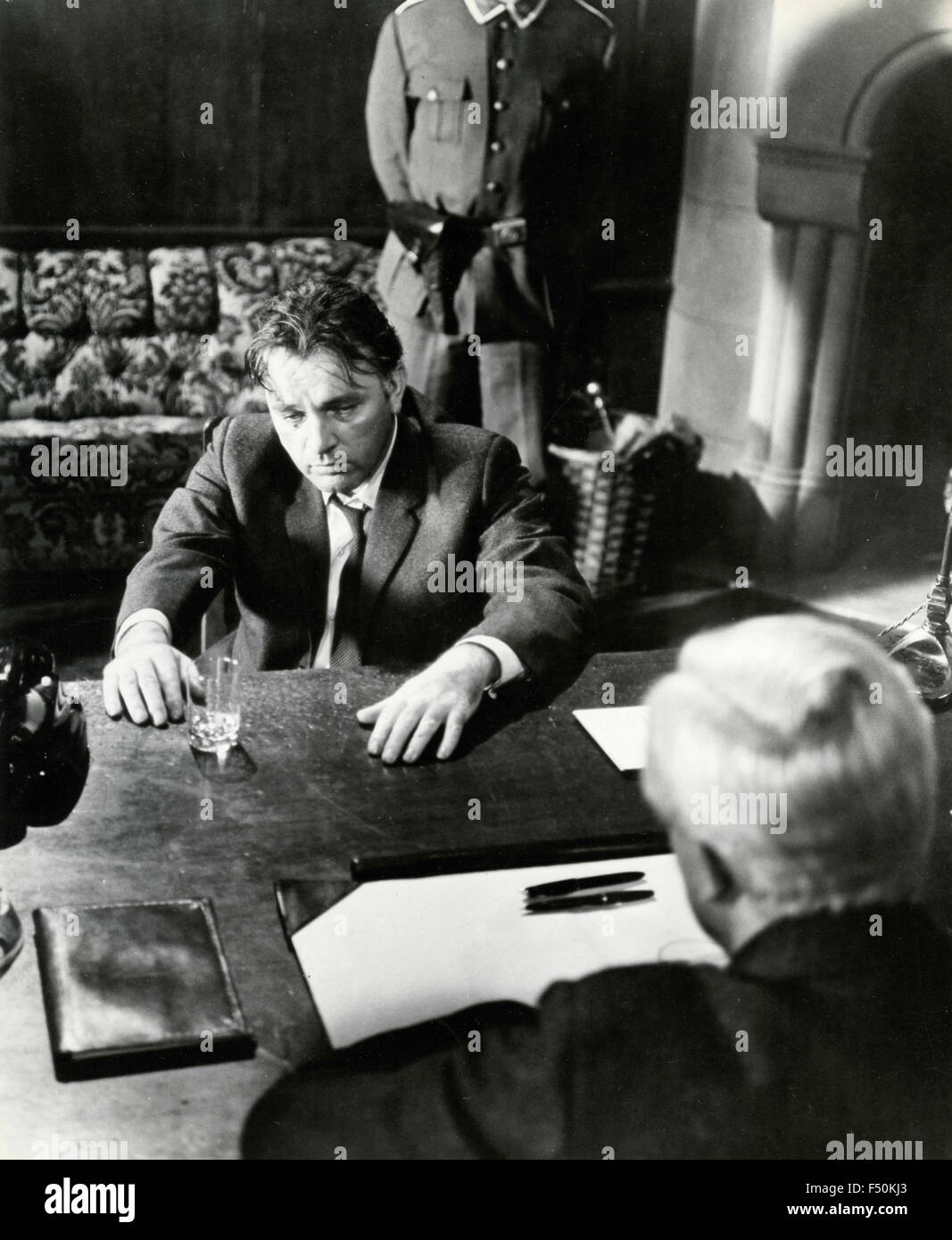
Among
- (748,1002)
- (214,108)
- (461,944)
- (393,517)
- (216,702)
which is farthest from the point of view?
(214,108)

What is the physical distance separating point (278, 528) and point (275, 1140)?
4.40 ft

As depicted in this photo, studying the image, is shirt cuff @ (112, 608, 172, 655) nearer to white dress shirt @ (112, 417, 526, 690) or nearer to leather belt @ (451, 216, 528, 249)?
white dress shirt @ (112, 417, 526, 690)

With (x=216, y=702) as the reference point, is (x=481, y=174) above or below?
above

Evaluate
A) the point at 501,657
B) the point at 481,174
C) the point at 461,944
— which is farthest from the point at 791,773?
the point at 481,174

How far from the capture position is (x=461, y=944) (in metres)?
1.42

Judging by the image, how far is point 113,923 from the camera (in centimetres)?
140

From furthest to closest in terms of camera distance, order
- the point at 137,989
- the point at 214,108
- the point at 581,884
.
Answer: the point at 214,108
the point at 581,884
the point at 137,989

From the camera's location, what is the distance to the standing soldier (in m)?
3.99

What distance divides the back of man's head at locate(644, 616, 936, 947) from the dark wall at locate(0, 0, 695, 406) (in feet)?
11.8

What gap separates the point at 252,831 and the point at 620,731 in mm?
559

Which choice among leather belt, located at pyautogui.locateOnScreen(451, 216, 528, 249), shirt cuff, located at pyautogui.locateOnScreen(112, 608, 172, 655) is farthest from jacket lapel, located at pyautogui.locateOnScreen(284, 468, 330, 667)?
leather belt, located at pyautogui.locateOnScreen(451, 216, 528, 249)

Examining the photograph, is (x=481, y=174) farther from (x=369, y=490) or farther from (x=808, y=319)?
(x=369, y=490)

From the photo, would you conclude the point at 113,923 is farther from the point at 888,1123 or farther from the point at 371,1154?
the point at 888,1123

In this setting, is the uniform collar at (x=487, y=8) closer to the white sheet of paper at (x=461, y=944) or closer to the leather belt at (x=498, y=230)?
the leather belt at (x=498, y=230)
